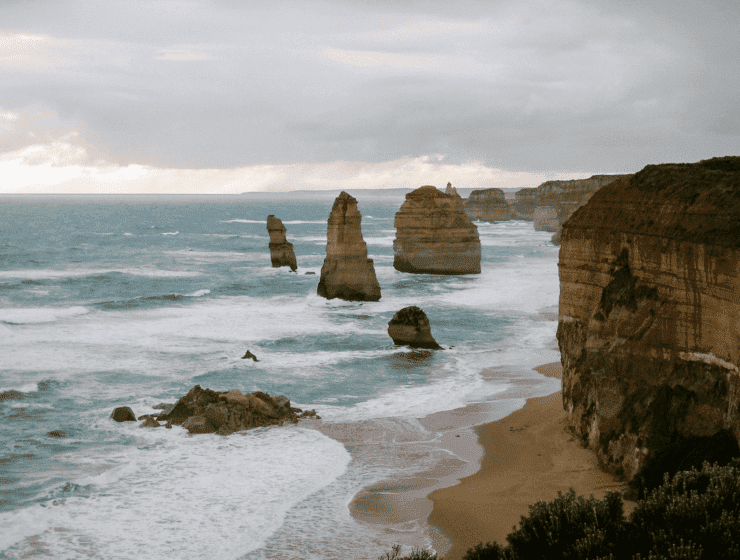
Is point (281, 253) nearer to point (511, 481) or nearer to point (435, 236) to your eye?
point (435, 236)

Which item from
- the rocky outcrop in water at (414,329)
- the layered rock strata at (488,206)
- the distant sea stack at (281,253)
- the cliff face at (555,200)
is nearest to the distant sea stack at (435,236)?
the cliff face at (555,200)

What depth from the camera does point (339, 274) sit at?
1649 inches

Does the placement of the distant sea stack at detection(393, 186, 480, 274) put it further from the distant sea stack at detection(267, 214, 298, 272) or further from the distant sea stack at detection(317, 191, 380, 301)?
the distant sea stack at detection(317, 191, 380, 301)

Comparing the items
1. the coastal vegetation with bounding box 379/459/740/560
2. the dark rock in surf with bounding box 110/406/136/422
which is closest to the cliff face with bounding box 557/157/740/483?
the coastal vegetation with bounding box 379/459/740/560

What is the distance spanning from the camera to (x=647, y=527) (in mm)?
8969

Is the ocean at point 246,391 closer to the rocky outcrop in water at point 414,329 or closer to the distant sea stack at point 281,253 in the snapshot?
the rocky outcrop in water at point 414,329

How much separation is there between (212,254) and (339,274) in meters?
43.8

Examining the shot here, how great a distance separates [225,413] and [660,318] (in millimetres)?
11730

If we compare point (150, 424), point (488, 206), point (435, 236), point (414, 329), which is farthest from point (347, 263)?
point (488, 206)

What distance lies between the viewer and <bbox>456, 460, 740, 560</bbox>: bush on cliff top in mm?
8211

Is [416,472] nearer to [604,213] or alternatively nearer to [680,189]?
[604,213]

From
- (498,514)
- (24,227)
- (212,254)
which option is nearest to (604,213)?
(498,514)

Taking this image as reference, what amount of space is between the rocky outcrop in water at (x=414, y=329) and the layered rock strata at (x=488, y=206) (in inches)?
4452

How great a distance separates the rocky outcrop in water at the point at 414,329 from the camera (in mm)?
29000
